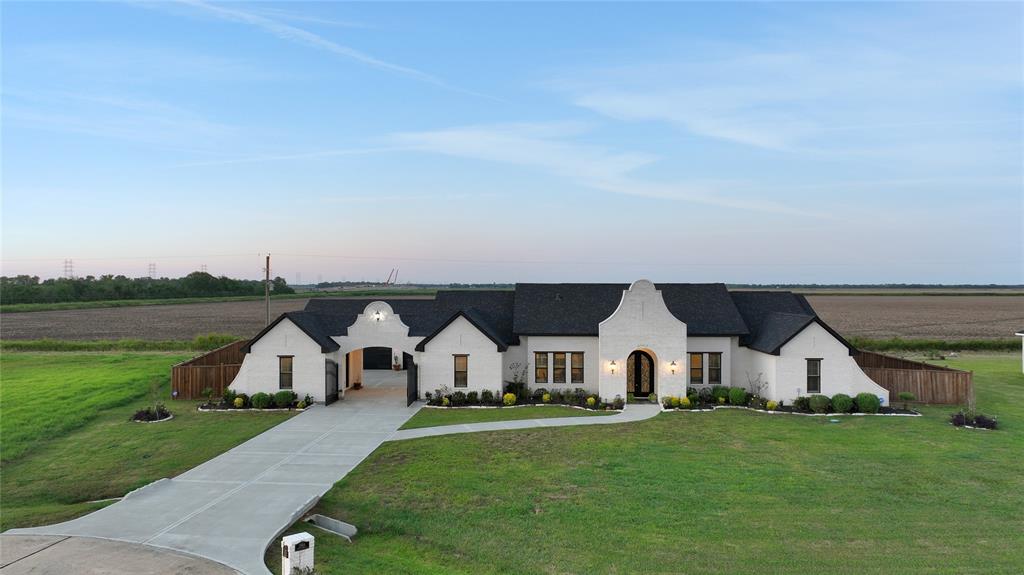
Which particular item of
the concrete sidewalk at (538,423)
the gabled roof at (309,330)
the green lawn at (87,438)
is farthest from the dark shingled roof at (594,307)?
the green lawn at (87,438)

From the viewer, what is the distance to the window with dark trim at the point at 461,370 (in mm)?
28219

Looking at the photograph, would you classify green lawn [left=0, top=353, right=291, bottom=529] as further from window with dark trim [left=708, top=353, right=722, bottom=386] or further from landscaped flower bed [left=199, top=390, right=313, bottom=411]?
window with dark trim [left=708, top=353, right=722, bottom=386]

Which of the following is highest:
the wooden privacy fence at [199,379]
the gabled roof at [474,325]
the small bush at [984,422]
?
the gabled roof at [474,325]

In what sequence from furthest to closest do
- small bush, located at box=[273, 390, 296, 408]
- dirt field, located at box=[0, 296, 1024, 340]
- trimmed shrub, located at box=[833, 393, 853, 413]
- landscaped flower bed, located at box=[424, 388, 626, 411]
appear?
1. dirt field, located at box=[0, 296, 1024, 340]
2. landscaped flower bed, located at box=[424, 388, 626, 411]
3. small bush, located at box=[273, 390, 296, 408]
4. trimmed shrub, located at box=[833, 393, 853, 413]

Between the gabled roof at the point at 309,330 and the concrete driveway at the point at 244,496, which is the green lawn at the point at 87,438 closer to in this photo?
the concrete driveway at the point at 244,496

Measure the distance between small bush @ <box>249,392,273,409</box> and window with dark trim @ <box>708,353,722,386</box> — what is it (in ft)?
72.4

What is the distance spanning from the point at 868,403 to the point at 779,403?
3.61m

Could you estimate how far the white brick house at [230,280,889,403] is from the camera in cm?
2641

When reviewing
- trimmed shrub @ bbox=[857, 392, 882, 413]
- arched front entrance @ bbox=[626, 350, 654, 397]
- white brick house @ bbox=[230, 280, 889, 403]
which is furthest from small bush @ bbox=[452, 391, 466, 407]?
trimmed shrub @ bbox=[857, 392, 882, 413]

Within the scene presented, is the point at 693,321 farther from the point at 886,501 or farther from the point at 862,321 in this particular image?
the point at 862,321

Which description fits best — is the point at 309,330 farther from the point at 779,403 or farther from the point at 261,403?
the point at 779,403

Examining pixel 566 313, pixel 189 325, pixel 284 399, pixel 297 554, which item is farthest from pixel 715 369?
pixel 189 325

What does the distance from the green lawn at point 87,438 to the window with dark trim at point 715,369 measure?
21.0 meters

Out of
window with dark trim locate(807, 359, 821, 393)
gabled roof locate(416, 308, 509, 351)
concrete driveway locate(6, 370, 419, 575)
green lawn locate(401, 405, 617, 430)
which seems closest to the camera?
concrete driveway locate(6, 370, 419, 575)
